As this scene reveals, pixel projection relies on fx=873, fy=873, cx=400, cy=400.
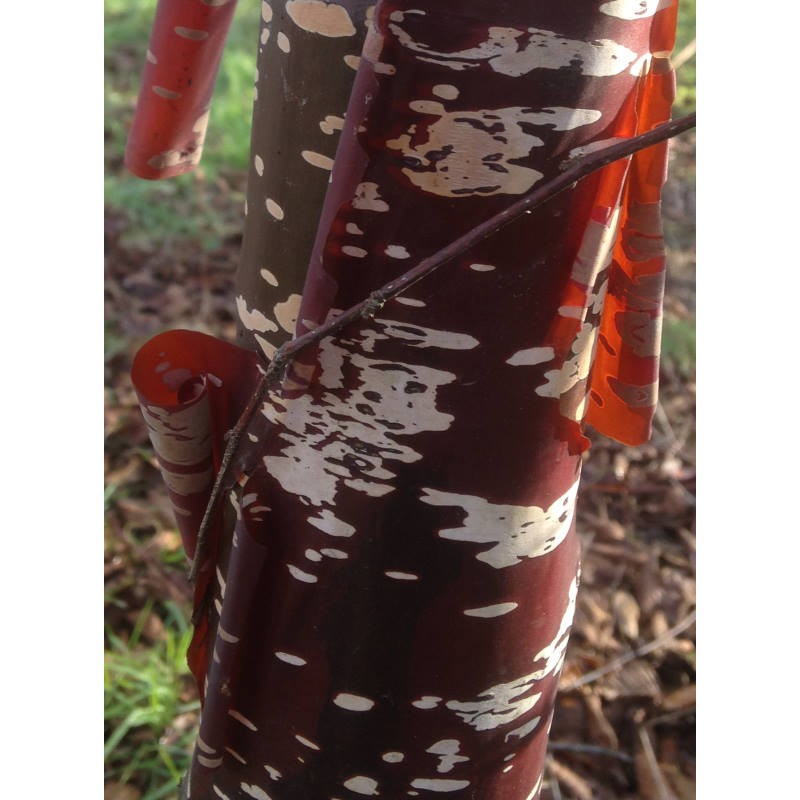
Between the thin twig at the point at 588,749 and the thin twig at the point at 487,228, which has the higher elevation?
the thin twig at the point at 487,228

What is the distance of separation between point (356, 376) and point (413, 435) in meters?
0.05

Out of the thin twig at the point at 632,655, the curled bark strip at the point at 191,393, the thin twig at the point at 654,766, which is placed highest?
the curled bark strip at the point at 191,393

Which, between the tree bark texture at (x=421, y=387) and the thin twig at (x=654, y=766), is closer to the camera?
the tree bark texture at (x=421, y=387)

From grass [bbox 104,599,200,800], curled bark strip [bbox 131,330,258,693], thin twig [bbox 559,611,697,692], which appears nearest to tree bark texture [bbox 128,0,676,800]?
curled bark strip [bbox 131,330,258,693]

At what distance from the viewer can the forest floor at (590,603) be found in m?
1.38

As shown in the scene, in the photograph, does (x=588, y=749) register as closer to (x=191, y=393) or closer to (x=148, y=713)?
(x=148, y=713)

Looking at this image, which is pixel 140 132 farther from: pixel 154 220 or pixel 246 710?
pixel 154 220

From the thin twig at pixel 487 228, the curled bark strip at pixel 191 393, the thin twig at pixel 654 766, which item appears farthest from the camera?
the thin twig at pixel 654 766

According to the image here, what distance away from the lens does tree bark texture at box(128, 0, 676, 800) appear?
515 mm

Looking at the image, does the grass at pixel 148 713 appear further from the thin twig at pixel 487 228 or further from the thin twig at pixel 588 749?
the thin twig at pixel 487 228

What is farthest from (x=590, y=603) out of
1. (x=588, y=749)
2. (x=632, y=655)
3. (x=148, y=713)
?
(x=148, y=713)

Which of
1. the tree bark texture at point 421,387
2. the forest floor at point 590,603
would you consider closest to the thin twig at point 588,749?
the forest floor at point 590,603

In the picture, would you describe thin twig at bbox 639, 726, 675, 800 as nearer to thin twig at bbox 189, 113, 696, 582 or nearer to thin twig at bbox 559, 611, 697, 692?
thin twig at bbox 559, 611, 697, 692

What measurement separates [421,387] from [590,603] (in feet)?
4.01
